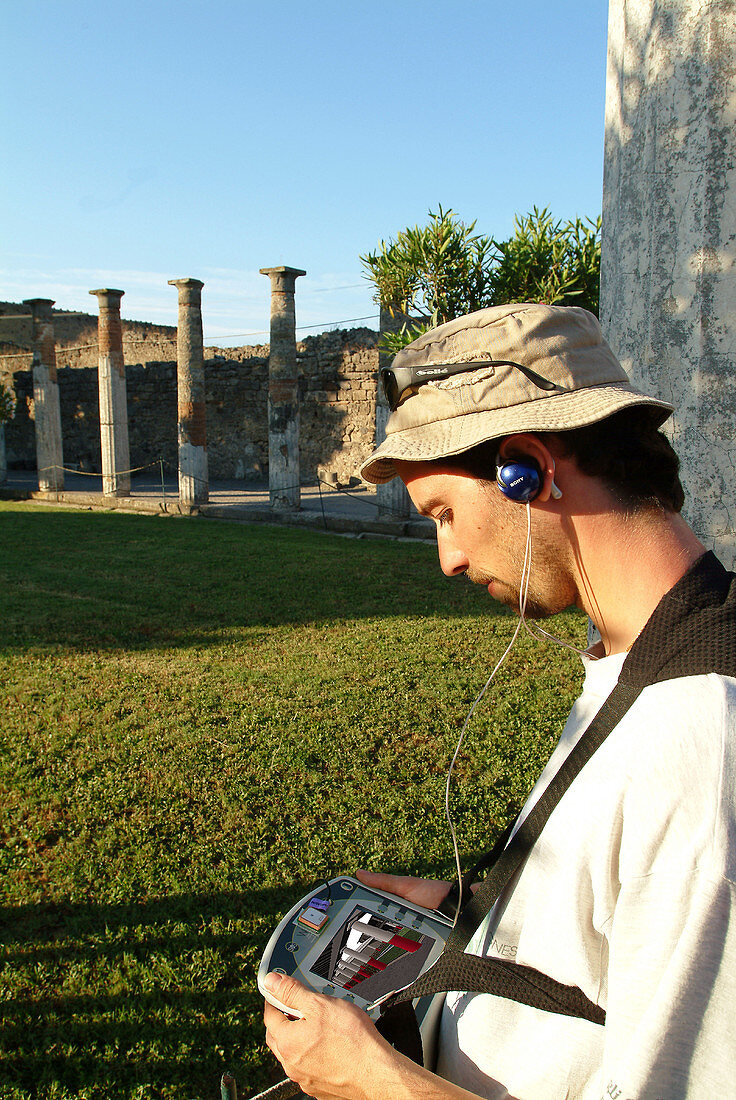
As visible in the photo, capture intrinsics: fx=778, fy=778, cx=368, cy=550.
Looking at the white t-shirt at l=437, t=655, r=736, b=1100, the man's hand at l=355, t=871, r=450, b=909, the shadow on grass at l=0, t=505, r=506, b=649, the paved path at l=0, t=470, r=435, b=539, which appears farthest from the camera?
the paved path at l=0, t=470, r=435, b=539

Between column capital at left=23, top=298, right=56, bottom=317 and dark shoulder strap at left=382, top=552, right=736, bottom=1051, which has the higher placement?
column capital at left=23, top=298, right=56, bottom=317

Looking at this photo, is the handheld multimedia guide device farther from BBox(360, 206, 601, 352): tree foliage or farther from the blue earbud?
BBox(360, 206, 601, 352): tree foliage

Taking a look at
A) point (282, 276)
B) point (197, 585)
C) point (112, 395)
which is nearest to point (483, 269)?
point (197, 585)

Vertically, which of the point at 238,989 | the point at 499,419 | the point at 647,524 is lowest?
the point at 238,989

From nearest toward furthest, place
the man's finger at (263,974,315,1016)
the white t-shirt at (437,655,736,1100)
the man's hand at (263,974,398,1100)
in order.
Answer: the white t-shirt at (437,655,736,1100) < the man's hand at (263,974,398,1100) < the man's finger at (263,974,315,1016)

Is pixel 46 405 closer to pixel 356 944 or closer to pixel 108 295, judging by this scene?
pixel 108 295

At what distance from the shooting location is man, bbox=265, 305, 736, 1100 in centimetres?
81

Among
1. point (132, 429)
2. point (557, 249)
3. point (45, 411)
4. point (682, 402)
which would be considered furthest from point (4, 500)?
point (682, 402)

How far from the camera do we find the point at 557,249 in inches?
286

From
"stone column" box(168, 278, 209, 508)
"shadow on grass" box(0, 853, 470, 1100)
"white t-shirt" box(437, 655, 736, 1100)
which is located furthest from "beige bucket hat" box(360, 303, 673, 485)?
"stone column" box(168, 278, 209, 508)

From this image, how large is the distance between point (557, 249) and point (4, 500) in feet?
49.0

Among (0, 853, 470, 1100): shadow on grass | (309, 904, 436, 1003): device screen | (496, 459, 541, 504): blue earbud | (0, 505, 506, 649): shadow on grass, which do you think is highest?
(496, 459, 541, 504): blue earbud

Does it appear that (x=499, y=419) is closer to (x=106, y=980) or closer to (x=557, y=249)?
(x=106, y=980)

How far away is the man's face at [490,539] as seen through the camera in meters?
1.21
